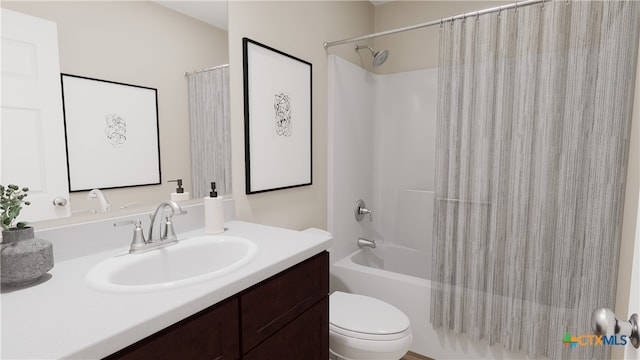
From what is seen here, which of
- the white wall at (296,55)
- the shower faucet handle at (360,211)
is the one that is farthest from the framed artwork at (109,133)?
the shower faucet handle at (360,211)

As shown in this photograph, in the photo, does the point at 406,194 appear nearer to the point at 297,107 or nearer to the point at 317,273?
the point at 297,107

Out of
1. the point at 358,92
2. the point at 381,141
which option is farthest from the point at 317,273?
the point at 381,141

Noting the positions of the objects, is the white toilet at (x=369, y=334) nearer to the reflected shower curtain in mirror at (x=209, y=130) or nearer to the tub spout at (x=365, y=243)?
the reflected shower curtain in mirror at (x=209, y=130)

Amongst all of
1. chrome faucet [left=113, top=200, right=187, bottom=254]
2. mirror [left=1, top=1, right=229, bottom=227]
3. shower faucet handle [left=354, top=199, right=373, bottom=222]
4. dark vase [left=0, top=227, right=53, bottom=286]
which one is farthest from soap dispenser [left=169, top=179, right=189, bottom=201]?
shower faucet handle [left=354, top=199, right=373, bottom=222]

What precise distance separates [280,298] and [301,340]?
9.0 inches

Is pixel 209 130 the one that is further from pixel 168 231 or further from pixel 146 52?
pixel 168 231

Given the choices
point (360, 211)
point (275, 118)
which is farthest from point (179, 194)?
point (360, 211)

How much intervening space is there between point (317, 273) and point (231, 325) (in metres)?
0.41

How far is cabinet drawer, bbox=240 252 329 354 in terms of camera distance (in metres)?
0.92

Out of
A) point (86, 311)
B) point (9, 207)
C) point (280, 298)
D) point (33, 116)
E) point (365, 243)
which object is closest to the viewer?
point (86, 311)

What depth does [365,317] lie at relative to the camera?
1.57 metres

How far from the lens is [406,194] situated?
280 cm

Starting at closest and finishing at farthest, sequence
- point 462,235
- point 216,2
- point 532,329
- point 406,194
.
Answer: point 216,2 < point 532,329 < point 462,235 < point 406,194

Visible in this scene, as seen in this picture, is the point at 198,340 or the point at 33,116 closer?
the point at 198,340
